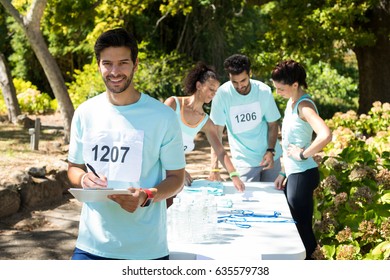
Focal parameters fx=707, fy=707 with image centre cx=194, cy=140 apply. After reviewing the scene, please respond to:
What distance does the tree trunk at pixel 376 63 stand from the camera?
12016 mm

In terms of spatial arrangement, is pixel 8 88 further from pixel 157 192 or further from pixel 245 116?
pixel 157 192

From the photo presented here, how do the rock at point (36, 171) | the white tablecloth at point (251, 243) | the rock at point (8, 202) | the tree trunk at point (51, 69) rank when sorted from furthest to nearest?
the tree trunk at point (51, 69) < the rock at point (36, 171) < the rock at point (8, 202) < the white tablecloth at point (251, 243)

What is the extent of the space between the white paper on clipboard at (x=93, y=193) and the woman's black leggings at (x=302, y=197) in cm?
201

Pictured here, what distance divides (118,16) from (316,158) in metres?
10.2

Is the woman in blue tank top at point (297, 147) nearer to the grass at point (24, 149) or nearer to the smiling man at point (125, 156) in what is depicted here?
the smiling man at point (125, 156)

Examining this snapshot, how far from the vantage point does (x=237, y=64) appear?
490 centimetres

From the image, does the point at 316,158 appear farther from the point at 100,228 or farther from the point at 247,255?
the point at 100,228

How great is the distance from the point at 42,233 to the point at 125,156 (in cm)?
427

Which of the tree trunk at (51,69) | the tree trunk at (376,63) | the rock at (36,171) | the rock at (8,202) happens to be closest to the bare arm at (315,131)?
the rock at (8,202)

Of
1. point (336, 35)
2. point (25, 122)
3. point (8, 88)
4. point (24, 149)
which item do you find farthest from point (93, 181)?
point (8, 88)

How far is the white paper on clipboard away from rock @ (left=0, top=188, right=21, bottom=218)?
4.77 meters

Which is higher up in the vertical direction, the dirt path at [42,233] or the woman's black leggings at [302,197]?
the woman's black leggings at [302,197]

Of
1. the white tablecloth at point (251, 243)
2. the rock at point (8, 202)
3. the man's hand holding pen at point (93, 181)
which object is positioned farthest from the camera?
the rock at point (8, 202)

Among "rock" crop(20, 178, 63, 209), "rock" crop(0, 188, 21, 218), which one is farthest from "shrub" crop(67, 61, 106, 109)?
"rock" crop(0, 188, 21, 218)
